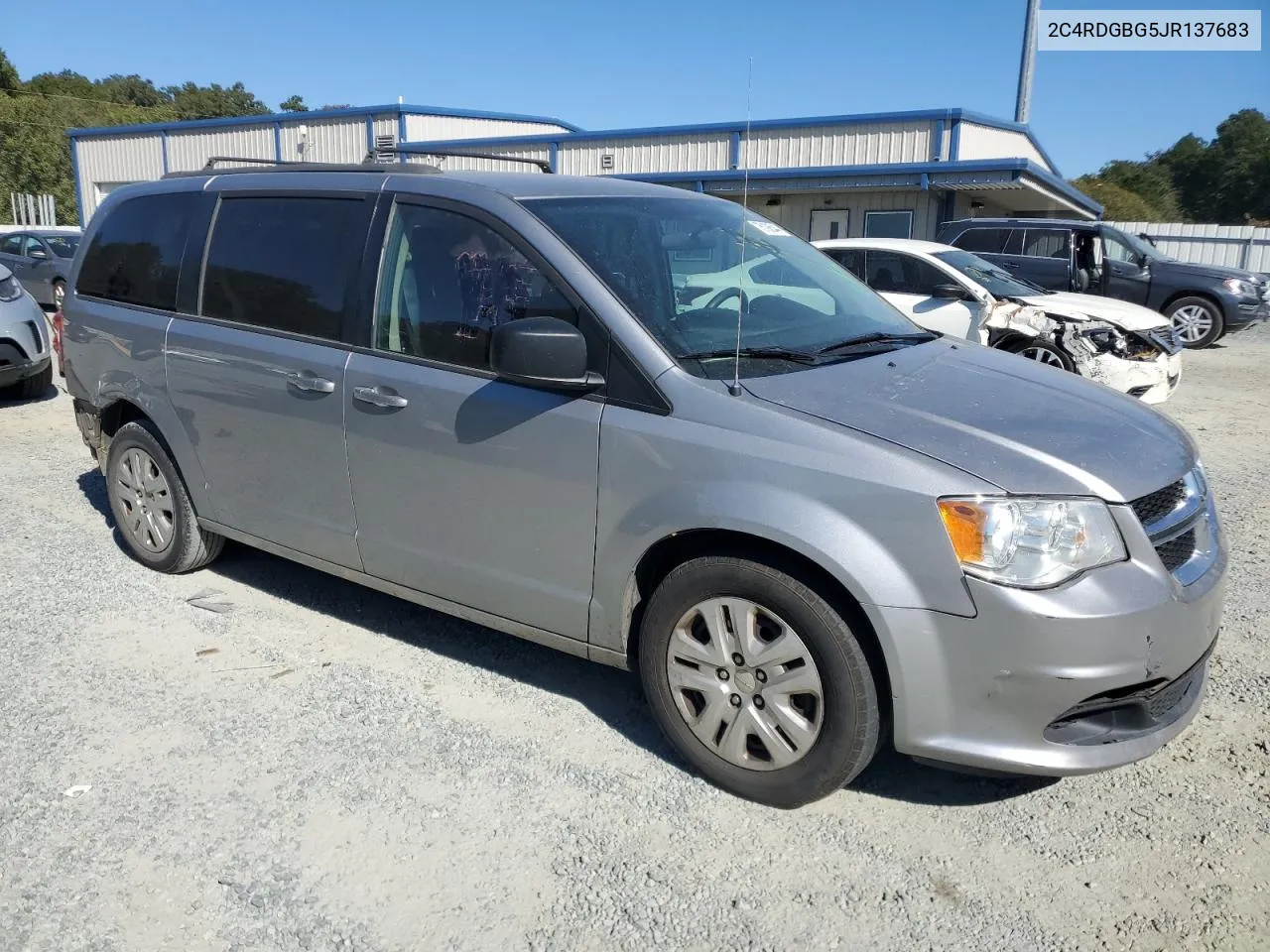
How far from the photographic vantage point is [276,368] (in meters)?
4.09

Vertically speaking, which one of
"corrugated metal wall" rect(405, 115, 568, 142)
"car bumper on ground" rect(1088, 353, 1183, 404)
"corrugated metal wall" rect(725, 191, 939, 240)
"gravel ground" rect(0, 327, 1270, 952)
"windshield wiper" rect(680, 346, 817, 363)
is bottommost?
"gravel ground" rect(0, 327, 1270, 952)

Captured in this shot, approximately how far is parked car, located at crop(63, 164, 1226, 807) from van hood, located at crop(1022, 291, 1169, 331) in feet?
21.1

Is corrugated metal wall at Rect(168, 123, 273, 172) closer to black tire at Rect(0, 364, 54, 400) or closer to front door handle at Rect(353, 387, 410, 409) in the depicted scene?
black tire at Rect(0, 364, 54, 400)

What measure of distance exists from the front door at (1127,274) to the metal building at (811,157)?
10.7ft

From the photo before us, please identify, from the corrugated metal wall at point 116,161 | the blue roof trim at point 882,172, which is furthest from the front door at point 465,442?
the corrugated metal wall at point 116,161

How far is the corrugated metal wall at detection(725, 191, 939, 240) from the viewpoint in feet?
68.7

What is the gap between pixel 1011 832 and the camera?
307 cm

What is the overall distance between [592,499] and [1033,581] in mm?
1355

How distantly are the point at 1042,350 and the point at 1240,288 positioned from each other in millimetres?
7974

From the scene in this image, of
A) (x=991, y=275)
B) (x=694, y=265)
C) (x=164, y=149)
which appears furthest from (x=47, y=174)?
(x=694, y=265)

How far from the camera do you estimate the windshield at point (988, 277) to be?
10.5 m

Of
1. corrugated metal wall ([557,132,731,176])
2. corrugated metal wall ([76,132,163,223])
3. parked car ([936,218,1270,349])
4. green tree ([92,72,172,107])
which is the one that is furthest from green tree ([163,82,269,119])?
parked car ([936,218,1270,349])

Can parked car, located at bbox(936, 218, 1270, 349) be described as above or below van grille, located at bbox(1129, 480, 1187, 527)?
above

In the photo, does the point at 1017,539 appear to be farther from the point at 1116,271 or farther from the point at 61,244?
the point at 61,244
